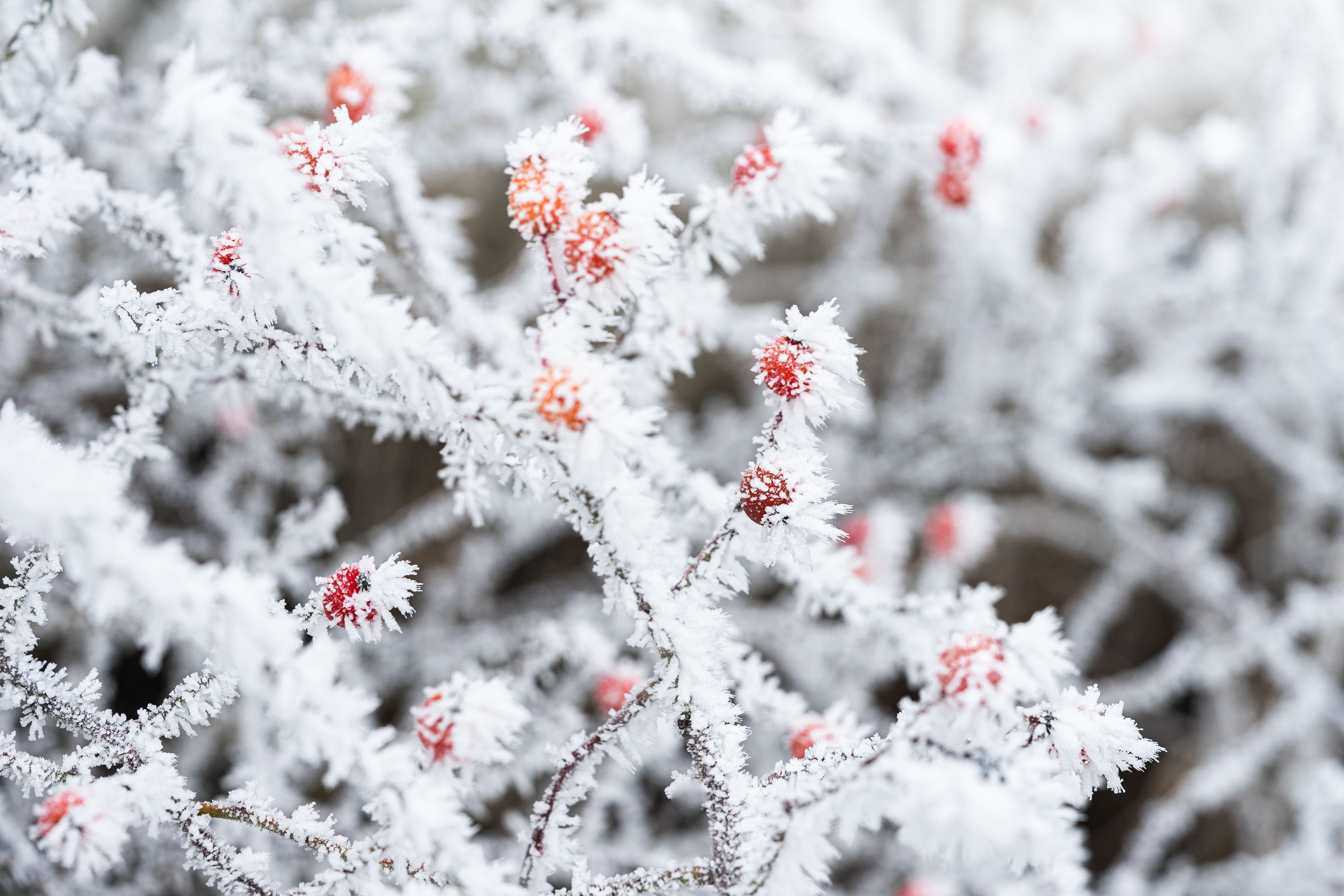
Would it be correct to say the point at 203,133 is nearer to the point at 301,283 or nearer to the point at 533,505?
the point at 301,283

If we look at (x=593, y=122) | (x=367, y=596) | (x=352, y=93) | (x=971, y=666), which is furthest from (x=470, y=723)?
(x=593, y=122)

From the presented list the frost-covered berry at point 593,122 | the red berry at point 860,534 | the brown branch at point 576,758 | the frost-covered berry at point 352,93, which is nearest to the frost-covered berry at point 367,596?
the brown branch at point 576,758

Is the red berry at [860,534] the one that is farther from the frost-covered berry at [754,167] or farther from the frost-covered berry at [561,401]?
the frost-covered berry at [561,401]

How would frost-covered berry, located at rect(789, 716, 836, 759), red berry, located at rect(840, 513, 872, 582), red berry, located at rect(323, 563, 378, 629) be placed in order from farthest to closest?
red berry, located at rect(840, 513, 872, 582) < frost-covered berry, located at rect(789, 716, 836, 759) < red berry, located at rect(323, 563, 378, 629)

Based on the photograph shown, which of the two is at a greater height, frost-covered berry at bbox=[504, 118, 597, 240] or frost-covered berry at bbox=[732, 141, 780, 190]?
frost-covered berry at bbox=[732, 141, 780, 190]

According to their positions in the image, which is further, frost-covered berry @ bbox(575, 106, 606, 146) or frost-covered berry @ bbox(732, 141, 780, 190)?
frost-covered berry @ bbox(575, 106, 606, 146)

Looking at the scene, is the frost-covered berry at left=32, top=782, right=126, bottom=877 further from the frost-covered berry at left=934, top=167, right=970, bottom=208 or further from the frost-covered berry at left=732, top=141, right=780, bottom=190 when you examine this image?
the frost-covered berry at left=934, top=167, right=970, bottom=208

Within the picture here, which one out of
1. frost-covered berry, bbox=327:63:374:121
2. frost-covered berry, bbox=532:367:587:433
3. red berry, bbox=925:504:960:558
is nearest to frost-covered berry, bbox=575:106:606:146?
frost-covered berry, bbox=327:63:374:121
